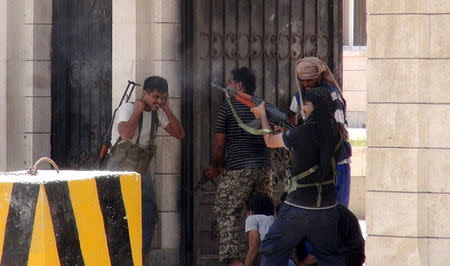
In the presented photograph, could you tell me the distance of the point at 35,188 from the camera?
5285mm

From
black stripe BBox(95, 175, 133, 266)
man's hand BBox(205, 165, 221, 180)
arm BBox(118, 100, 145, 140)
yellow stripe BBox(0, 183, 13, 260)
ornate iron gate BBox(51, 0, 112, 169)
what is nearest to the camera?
yellow stripe BBox(0, 183, 13, 260)

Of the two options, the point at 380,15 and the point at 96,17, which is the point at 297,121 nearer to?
the point at 380,15

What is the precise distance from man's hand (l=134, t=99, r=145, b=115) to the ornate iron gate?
136cm

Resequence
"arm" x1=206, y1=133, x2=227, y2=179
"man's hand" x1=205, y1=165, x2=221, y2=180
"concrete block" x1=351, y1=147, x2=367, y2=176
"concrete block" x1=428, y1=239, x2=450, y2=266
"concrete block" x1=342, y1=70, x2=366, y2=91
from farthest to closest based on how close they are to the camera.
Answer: "concrete block" x1=342, y1=70, x2=366, y2=91 < "concrete block" x1=351, y1=147, x2=367, y2=176 < "man's hand" x1=205, y1=165, x2=221, y2=180 < "arm" x1=206, y1=133, x2=227, y2=179 < "concrete block" x1=428, y1=239, x2=450, y2=266

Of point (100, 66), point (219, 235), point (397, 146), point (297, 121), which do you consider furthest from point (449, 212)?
point (100, 66)

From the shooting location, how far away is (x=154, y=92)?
950 centimetres

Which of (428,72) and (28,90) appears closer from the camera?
(428,72)

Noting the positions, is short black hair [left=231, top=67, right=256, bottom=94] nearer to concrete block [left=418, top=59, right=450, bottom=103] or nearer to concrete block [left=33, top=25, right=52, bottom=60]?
concrete block [left=33, top=25, right=52, bottom=60]

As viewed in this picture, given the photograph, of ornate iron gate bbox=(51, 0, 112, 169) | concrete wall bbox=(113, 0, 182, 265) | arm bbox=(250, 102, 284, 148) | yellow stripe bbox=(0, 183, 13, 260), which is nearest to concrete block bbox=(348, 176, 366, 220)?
ornate iron gate bbox=(51, 0, 112, 169)

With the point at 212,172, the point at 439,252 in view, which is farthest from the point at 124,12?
the point at 439,252

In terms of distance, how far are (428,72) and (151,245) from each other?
330 centimetres

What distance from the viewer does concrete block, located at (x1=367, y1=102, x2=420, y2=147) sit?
7.66 m

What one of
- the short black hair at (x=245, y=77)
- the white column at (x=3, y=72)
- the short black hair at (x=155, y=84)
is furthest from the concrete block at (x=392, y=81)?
the white column at (x=3, y=72)

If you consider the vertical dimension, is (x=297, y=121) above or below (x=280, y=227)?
above
